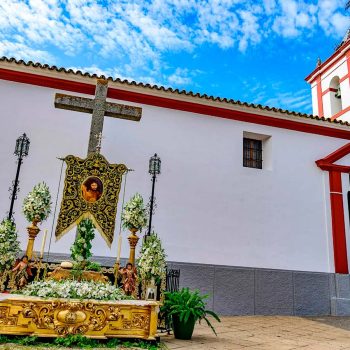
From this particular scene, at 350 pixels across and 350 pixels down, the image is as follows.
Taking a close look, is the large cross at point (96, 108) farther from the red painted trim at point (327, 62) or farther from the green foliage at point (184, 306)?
the red painted trim at point (327, 62)

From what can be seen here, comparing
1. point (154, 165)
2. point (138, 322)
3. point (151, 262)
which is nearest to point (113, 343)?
point (138, 322)

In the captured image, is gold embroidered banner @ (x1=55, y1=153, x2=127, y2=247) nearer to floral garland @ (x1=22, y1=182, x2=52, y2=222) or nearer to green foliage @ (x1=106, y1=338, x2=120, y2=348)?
floral garland @ (x1=22, y1=182, x2=52, y2=222)

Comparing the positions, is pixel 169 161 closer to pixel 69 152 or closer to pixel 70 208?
pixel 69 152

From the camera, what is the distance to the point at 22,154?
786 cm

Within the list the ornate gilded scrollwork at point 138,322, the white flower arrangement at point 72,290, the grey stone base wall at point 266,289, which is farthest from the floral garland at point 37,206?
the grey stone base wall at point 266,289

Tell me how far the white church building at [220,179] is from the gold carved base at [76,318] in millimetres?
3440

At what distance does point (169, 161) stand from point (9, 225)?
476cm

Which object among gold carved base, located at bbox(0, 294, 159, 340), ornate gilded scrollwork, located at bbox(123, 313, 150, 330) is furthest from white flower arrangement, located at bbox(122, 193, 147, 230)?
ornate gilded scrollwork, located at bbox(123, 313, 150, 330)

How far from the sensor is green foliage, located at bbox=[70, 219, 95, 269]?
18.5ft

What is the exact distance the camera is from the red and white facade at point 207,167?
884 cm

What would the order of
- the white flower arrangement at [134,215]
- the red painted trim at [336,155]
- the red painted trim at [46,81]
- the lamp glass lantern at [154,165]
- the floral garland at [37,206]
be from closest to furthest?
the floral garland at [37,206], the white flower arrangement at [134,215], the lamp glass lantern at [154,165], the red painted trim at [46,81], the red painted trim at [336,155]

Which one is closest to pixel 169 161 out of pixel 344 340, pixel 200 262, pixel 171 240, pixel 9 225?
pixel 171 240

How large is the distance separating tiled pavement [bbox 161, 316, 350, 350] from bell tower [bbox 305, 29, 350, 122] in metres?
7.43

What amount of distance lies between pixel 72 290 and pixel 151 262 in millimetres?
1335
